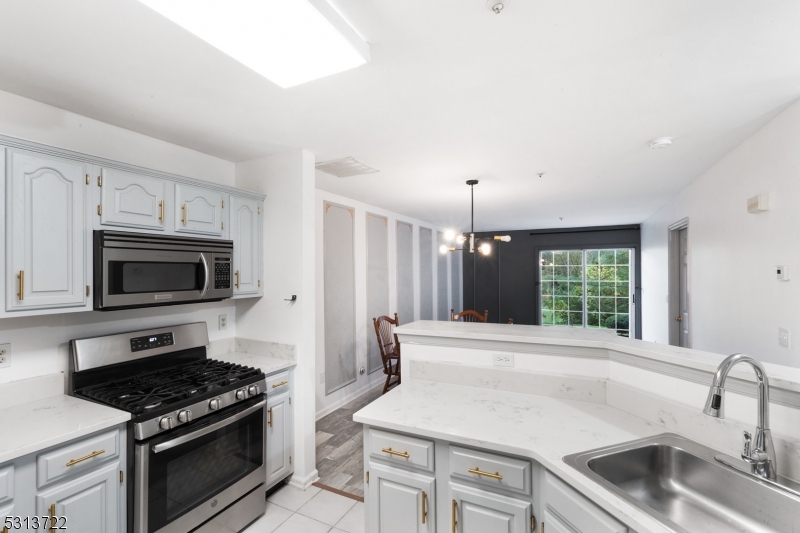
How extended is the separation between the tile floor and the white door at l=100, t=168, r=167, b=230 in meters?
1.90

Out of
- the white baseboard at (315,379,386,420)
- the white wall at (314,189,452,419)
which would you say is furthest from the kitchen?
the white wall at (314,189,452,419)

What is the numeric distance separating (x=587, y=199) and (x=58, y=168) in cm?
479

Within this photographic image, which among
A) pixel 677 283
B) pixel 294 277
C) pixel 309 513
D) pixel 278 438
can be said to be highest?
pixel 294 277

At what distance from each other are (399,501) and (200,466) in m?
1.13

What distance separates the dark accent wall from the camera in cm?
683

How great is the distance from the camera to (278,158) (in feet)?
9.04

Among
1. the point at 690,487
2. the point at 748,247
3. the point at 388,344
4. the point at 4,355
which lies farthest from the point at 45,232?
the point at 748,247

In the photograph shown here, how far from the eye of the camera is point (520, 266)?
7535mm

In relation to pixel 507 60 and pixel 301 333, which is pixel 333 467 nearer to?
pixel 301 333

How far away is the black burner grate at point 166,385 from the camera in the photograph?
1.79 metres

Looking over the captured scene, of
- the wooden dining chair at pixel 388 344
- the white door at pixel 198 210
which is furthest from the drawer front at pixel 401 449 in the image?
the wooden dining chair at pixel 388 344

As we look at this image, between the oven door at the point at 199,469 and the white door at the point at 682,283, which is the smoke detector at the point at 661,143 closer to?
the white door at the point at 682,283

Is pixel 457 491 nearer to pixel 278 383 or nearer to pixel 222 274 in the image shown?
pixel 278 383

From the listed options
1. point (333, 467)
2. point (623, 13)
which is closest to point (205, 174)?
point (333, 467)
